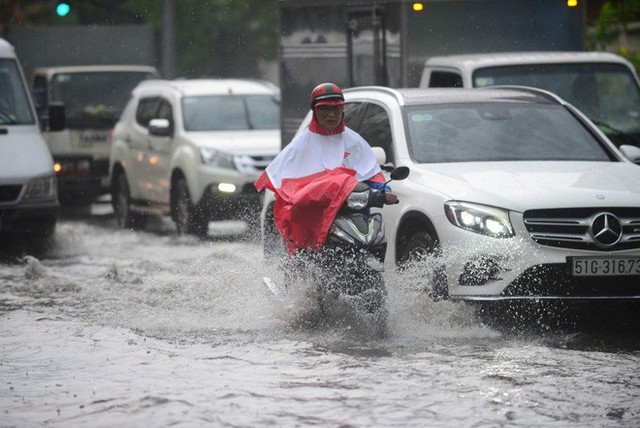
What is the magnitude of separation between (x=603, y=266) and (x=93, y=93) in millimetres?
15989

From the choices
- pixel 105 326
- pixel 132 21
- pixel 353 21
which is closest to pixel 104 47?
pixel 353 21

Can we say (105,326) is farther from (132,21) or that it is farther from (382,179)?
(132,21)

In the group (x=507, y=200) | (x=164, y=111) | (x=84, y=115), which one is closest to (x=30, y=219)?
(x=164, y=111)

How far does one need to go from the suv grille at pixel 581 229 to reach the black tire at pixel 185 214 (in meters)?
8.77

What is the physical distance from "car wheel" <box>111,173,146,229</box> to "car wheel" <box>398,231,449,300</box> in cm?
1025

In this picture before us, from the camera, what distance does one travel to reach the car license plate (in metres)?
9.44

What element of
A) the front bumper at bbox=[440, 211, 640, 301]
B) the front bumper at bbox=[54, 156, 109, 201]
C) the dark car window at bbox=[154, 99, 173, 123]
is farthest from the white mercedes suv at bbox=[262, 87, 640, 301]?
the front bumper at bbox=[54, 156, 109, 201]

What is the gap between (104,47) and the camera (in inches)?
1033

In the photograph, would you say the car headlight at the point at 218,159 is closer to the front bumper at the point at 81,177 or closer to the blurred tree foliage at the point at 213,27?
the front bumper at the point at 81,177

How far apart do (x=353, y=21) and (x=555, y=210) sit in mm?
7508

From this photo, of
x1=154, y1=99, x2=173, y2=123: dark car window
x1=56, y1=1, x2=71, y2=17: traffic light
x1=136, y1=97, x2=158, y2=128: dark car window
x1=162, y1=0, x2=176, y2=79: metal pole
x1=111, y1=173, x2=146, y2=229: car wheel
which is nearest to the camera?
x1=154, y1=99, x2=173, y2=123: dark car window

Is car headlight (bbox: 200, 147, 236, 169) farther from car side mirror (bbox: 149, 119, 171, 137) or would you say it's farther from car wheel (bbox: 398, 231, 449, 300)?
car wheel (bbox: 398, 231, 449, 300)

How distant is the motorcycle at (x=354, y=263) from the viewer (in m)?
9.32

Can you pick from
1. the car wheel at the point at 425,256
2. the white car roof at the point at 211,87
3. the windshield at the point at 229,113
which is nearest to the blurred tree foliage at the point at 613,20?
the white car roof at the point at 211,87
